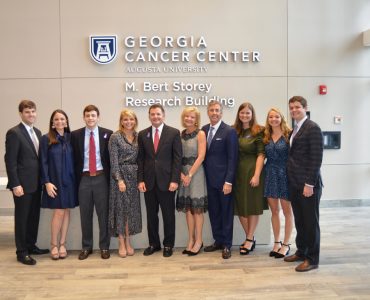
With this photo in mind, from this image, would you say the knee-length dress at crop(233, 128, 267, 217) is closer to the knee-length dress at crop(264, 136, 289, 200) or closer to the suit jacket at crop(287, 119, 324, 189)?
the knee-length dress at crop(264, 136, 289, 200)

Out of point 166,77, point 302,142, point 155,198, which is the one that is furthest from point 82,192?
point 166,77

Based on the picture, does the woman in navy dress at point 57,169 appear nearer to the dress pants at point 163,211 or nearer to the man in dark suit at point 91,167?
the man in dark suit at point 91,167

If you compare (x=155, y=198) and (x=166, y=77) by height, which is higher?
(x=166, y=77)

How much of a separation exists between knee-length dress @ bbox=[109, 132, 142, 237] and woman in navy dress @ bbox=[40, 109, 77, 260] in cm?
44

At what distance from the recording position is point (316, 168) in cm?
373

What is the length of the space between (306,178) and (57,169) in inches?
100

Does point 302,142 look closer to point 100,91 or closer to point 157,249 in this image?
point 157,249

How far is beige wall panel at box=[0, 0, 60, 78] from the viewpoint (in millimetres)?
6418

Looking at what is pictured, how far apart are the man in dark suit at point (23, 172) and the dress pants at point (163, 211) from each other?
1.23 meters

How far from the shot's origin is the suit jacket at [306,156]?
3730 mm

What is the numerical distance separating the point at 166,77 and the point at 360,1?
3.60 m

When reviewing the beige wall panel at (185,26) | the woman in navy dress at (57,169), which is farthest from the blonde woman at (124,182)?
the beige wall panel at (185,26)

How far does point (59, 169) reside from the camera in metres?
4.20

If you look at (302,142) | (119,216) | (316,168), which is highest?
(302,142)
